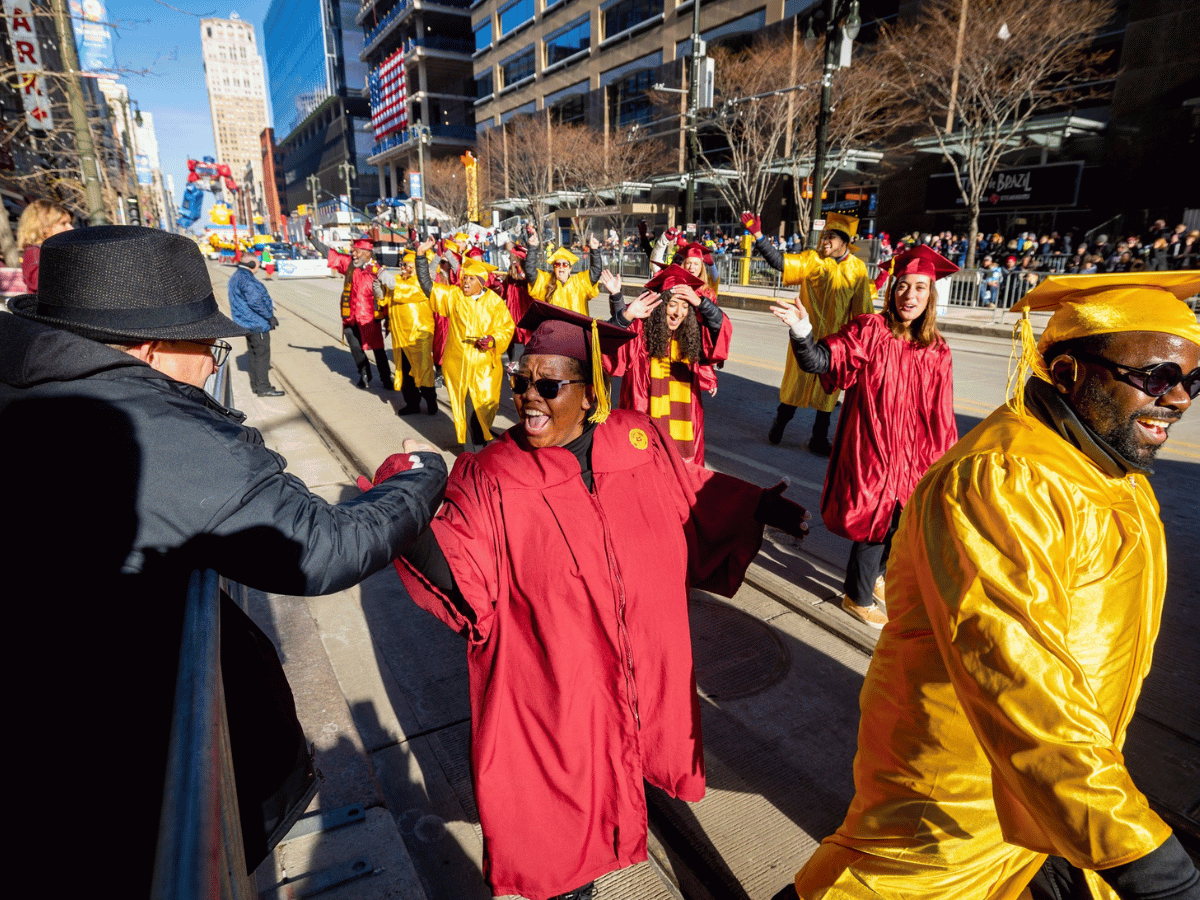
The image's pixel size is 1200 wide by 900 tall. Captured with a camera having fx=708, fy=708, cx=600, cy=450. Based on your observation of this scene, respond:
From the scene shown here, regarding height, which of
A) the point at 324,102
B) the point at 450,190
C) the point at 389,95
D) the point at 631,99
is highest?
the point at 324,102

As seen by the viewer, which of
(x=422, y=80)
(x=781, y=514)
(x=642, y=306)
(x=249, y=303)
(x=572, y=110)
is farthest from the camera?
(x=422, y=80)

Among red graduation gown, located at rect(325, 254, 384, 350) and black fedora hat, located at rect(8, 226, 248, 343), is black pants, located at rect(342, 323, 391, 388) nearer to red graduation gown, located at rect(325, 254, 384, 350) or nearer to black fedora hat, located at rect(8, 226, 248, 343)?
red graduation gown, located at rect(325, 254, 384, 350)

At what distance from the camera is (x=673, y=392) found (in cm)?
492

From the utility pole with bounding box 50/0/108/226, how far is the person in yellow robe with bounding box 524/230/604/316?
5.71 metres

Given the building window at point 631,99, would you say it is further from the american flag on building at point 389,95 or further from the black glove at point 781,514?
the black glove at point 781,514

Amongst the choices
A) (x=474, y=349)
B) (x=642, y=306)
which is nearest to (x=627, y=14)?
(x=474, y=349)

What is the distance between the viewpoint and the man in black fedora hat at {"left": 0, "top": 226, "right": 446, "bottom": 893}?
1.17 meters

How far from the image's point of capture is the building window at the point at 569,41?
157 feet

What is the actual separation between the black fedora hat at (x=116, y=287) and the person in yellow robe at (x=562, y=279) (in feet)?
25.1

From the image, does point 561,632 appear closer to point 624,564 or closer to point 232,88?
point 624,564

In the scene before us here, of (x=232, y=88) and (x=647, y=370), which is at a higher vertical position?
(x=232, y=88)

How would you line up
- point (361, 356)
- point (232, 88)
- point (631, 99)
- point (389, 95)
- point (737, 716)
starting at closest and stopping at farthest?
1. point (737, 716)
2. point (361, 356)
3. point (631, 99)
4. point (389, 95)
5. point (232, 88)

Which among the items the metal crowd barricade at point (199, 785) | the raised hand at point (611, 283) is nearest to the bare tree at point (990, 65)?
the raised hand at point (611, 283)

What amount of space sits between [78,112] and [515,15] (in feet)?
186
